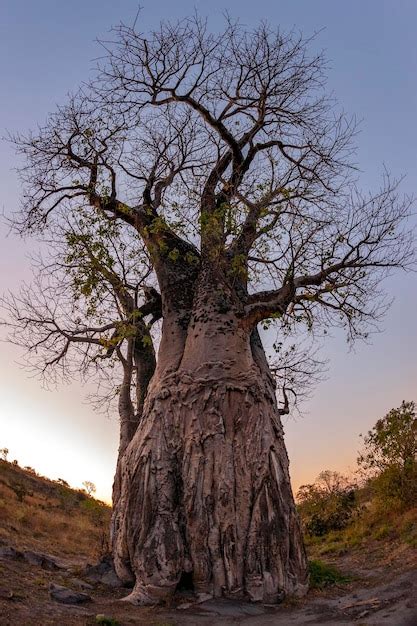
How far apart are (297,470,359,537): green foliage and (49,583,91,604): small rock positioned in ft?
34.3

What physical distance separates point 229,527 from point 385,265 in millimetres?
4793

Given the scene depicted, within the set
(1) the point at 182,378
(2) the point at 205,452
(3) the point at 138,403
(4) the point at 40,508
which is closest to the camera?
(2) the point at 205,452

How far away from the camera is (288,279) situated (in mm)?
8625

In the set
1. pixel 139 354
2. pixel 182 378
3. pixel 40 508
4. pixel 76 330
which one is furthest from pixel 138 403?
pixel 40 508

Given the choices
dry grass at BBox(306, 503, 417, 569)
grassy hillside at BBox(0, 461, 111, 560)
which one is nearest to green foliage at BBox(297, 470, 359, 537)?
dry grass at BBox(306, 503, 417, 569)

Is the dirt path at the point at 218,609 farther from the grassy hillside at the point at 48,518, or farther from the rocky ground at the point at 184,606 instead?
the grassy hillside at the point at 48,518

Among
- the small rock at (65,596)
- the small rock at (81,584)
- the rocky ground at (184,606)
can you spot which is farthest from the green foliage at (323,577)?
the small rock at (65,596)

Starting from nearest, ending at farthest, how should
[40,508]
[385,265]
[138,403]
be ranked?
[385,265] → [138,403] → [40,508]

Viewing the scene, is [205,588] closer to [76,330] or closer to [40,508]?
[76,330]

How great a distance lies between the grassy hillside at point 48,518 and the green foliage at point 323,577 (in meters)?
3.67

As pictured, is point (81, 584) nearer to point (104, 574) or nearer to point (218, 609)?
point (104, 574)

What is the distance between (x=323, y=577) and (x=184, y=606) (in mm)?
2653

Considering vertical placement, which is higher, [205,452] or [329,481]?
[329,481]

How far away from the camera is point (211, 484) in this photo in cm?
732
